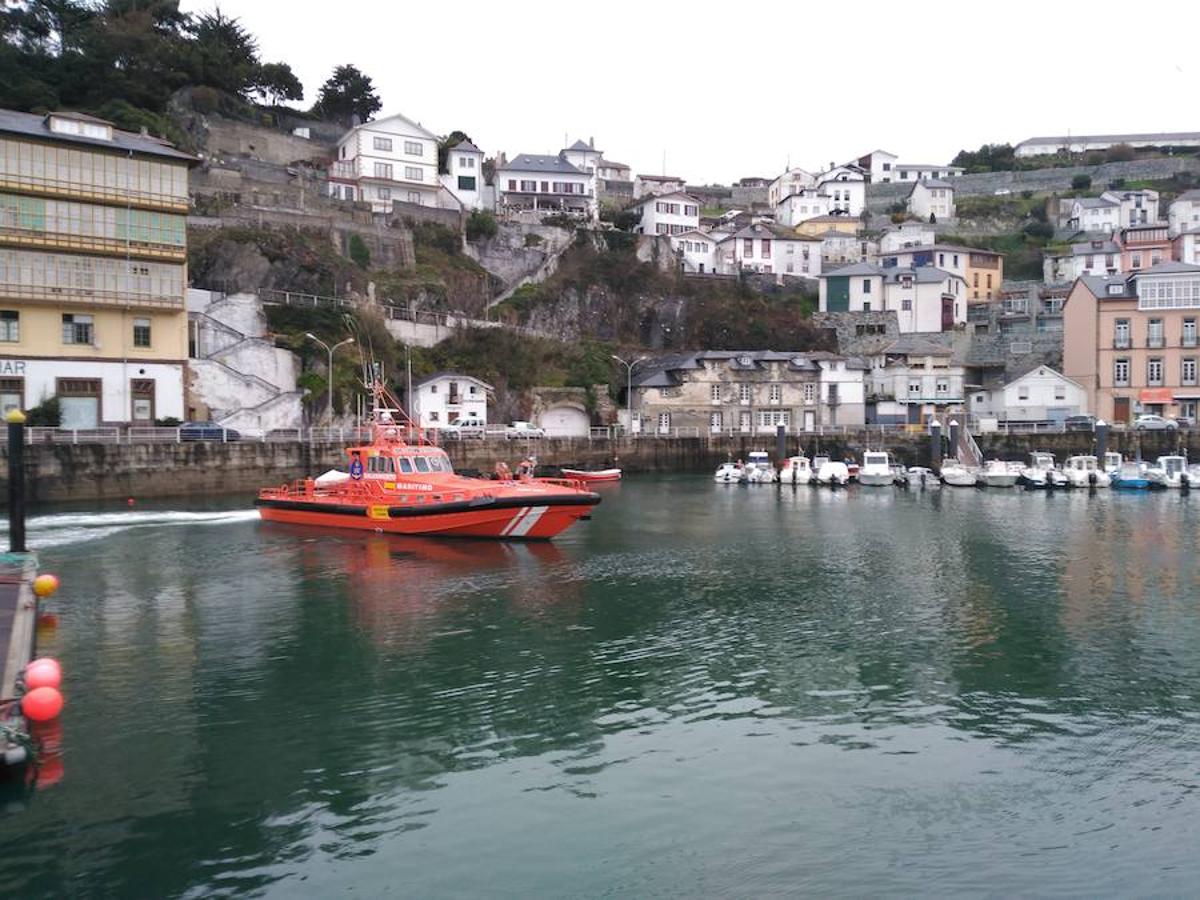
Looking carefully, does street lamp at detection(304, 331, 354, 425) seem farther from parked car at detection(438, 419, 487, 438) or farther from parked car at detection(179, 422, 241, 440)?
parked car at detection(179, 422, 241, 440)

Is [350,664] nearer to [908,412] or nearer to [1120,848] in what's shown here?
[1120,848]

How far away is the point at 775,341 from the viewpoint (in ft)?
261

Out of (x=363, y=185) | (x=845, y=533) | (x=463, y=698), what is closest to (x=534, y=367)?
(x=363, y=185)

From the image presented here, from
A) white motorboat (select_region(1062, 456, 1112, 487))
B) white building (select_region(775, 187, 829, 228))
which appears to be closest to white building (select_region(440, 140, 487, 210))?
white building (select_region(775, 187, 829, 228))

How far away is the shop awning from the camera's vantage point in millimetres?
65500

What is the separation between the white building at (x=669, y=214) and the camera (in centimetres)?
9306

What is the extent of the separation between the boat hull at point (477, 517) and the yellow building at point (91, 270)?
18367 millimetres

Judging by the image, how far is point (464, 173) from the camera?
85312 mm

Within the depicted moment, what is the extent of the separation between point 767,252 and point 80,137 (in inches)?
2303

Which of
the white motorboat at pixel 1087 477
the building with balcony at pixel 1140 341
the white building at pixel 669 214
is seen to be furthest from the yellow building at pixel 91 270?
the building with balcony at pixel 1140 341

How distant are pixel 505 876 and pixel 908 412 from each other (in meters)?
66.9

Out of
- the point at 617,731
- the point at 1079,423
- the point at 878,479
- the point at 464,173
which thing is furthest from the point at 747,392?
the point at 617,731

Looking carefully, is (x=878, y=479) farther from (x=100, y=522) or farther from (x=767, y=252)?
(x=767, y=252)

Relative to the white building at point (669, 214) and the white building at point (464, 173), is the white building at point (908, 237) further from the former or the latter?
the white building at point (464, 173)
